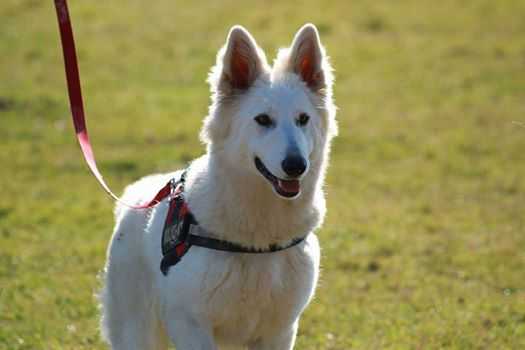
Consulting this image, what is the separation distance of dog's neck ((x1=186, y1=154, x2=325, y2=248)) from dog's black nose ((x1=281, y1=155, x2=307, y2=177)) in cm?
35

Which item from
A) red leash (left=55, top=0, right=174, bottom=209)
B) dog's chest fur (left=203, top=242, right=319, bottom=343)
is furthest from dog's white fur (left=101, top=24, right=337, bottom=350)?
red leash (left=55, top=0, right=174, bottom=209)

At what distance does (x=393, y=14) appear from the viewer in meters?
22.4

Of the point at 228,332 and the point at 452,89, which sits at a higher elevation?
the point at 228,332

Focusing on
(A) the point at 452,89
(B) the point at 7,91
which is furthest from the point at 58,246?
(A) the point at 452,89

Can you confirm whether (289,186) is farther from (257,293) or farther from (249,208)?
(257,293)

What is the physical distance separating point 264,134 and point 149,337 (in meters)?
1.59

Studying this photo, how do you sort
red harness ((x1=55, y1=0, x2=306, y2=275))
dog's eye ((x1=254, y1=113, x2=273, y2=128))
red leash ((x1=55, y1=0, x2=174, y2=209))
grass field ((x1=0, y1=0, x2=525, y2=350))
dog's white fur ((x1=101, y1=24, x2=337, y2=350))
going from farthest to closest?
1. grass field ((x1=0, y1=0, x2=525, y2=350))
2. red leash ((x1=55, y1=0, x2=174, y2=209))
3. dog's eye ((x1=254, y1=113, x2=273, y2=128))
4. red harness ((x1=55, y1=0, x2=306, y2=275))
5. dog's white fur ((x1=101, y1=24, x2=337, y2=350))

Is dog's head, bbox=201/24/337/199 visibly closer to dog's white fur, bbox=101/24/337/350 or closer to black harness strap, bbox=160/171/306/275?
dog's white fur, bbox=101/24/337/350

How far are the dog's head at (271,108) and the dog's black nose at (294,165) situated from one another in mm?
64

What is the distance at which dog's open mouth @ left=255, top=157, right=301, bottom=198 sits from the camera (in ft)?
16.4

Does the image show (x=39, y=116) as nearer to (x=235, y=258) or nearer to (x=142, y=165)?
(x=142, y=165)

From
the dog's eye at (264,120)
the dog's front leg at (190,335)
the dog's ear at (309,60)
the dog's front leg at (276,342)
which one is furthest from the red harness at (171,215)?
the dog's ear at (309,60)

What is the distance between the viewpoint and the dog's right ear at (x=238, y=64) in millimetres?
5281

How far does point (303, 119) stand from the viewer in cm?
526
